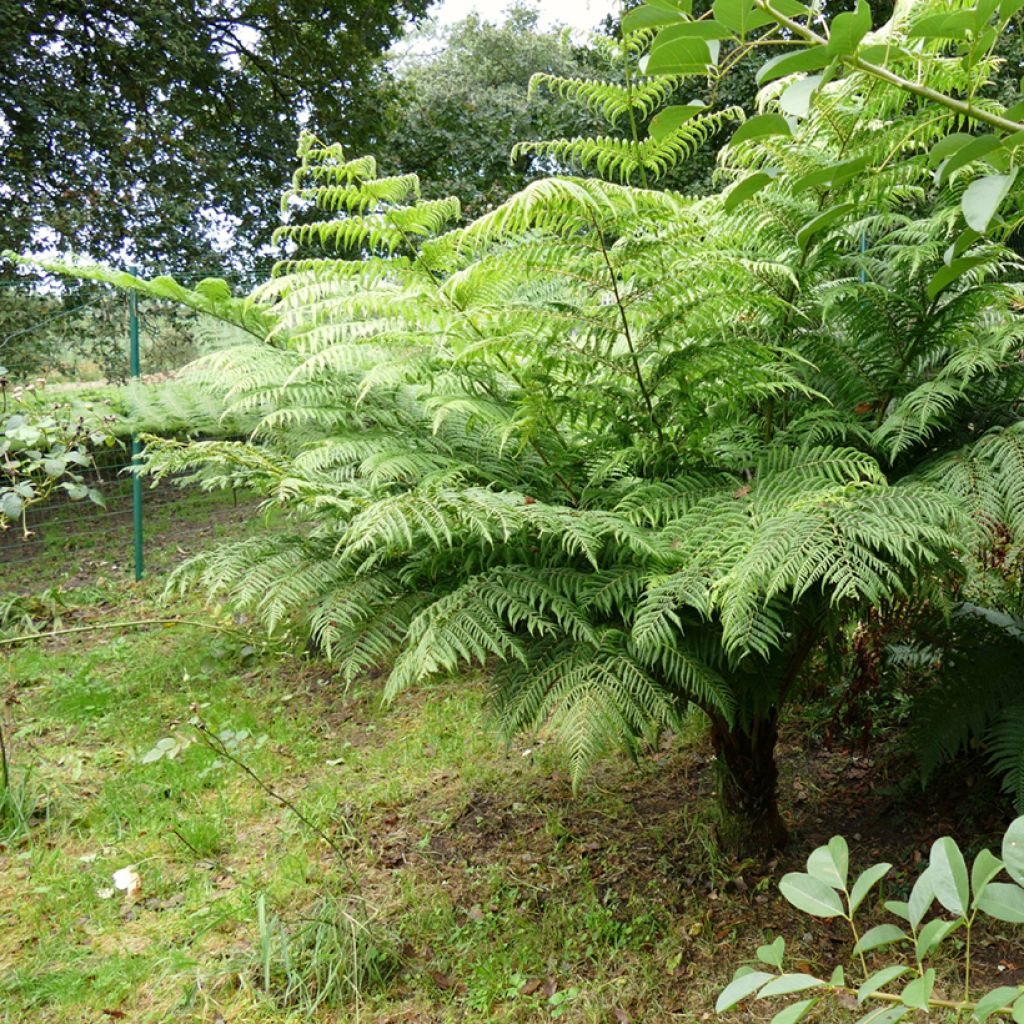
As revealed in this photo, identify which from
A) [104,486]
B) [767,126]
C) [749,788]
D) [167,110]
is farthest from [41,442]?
[167,110]

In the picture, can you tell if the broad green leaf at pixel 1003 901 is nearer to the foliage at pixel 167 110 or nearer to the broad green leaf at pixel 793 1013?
the broad green leaf at pixel 793 1013

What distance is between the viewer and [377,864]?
2227 mm

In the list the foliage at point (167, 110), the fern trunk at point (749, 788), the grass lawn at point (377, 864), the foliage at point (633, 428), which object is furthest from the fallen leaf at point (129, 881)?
the foliage at point (167, 110)

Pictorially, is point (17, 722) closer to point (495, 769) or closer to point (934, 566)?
point (495, 769)

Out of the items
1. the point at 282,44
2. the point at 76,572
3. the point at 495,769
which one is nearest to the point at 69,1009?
the point at 495,769

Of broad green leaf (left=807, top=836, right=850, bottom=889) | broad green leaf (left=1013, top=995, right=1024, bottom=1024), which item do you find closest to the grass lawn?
broad green leaf (left=807, top=836, right=850, bottom=889)

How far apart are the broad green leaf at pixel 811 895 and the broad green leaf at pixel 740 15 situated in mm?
547

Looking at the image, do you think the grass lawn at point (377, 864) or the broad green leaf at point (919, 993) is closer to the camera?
the broad green leaf at point (919, 993)

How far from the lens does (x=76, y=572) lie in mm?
5066

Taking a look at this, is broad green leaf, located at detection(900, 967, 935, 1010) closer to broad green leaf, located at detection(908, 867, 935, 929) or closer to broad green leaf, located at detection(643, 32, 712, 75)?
broad green leaf, located at detection(908, 867, 935, 929)

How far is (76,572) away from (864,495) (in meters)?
4.84

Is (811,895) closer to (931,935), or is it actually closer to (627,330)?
(931,935)

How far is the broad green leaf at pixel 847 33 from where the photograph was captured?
22.1 inches

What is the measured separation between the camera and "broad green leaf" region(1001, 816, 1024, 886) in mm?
490
